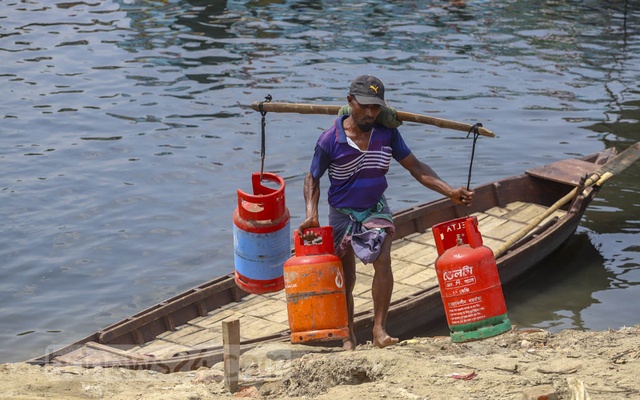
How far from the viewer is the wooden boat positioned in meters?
8.29

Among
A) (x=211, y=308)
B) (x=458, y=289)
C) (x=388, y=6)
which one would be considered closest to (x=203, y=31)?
(x=388, y=6)

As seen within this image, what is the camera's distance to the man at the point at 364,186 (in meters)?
7.13

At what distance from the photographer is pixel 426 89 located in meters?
20.7

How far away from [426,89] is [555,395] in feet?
50.9

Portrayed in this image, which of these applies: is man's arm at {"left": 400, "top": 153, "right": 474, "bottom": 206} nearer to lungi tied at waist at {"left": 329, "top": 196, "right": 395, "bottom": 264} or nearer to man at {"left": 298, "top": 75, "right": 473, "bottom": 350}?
man at {"left": 298, "top": 75, "right": 473, "bottom": 350}

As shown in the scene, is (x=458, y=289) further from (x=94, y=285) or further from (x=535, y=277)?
(x=94, y=285)

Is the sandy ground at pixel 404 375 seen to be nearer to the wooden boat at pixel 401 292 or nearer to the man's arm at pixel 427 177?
the wooden boat at pixel 401 292

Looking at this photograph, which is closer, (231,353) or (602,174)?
(231,353)

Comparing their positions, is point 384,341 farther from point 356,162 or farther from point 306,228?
point 356,162

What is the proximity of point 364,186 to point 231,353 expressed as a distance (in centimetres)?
171

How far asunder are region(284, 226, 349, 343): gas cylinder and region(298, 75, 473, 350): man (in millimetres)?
230

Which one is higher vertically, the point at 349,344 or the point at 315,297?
the point at 315,297

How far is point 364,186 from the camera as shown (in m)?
7.22

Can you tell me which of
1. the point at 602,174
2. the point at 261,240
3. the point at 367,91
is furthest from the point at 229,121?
the point at 367,91
